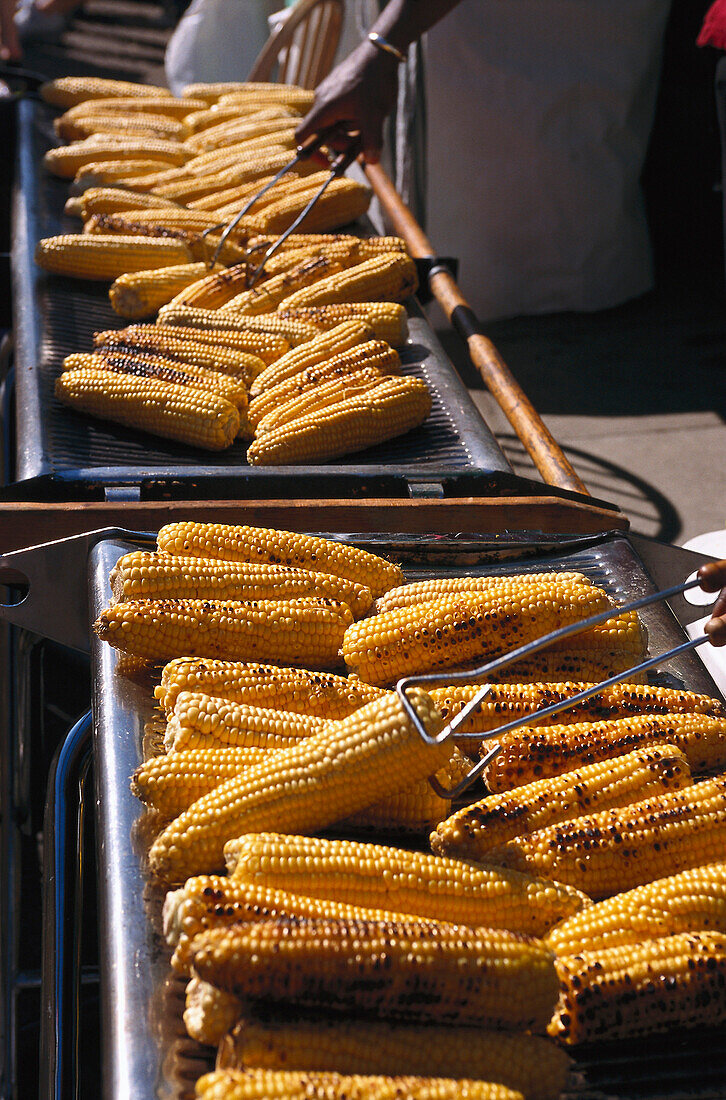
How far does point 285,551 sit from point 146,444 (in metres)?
1.01

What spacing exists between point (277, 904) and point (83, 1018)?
1797mm

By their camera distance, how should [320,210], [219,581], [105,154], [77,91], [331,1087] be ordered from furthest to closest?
1. [77,91]
2. [105,154]
3. [320,210]
4. [219,581]
5. [331,1087]

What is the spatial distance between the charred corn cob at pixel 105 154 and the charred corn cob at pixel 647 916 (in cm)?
427

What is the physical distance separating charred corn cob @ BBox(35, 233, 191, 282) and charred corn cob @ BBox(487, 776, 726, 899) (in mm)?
2926

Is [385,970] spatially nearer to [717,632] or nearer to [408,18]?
[717,632]

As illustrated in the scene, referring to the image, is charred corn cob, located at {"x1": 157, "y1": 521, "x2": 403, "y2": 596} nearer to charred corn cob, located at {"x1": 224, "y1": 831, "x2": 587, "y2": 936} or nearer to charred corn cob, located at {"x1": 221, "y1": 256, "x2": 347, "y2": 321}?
charred corn cob, located at {"x1": 224, "y1": 831, "x2": 587, "y2": 936}

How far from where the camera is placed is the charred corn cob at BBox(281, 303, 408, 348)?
11.3ft

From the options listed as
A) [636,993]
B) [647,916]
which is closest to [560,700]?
[647,916]

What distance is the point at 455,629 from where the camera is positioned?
1.95 meters

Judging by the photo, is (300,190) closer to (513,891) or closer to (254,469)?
(254,469)

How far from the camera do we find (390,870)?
142 cm

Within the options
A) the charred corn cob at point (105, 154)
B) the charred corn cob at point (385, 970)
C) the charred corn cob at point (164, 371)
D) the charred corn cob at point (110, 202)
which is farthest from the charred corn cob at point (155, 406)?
the charred corn cob at point (105, 154)

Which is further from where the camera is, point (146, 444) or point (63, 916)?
point (146, 444)

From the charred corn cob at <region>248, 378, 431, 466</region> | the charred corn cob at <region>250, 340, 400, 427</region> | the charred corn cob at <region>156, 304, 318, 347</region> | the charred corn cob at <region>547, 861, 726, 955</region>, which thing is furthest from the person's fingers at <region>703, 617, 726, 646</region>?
the charred corn cob at <region>156, 304, 318, 347</region>
